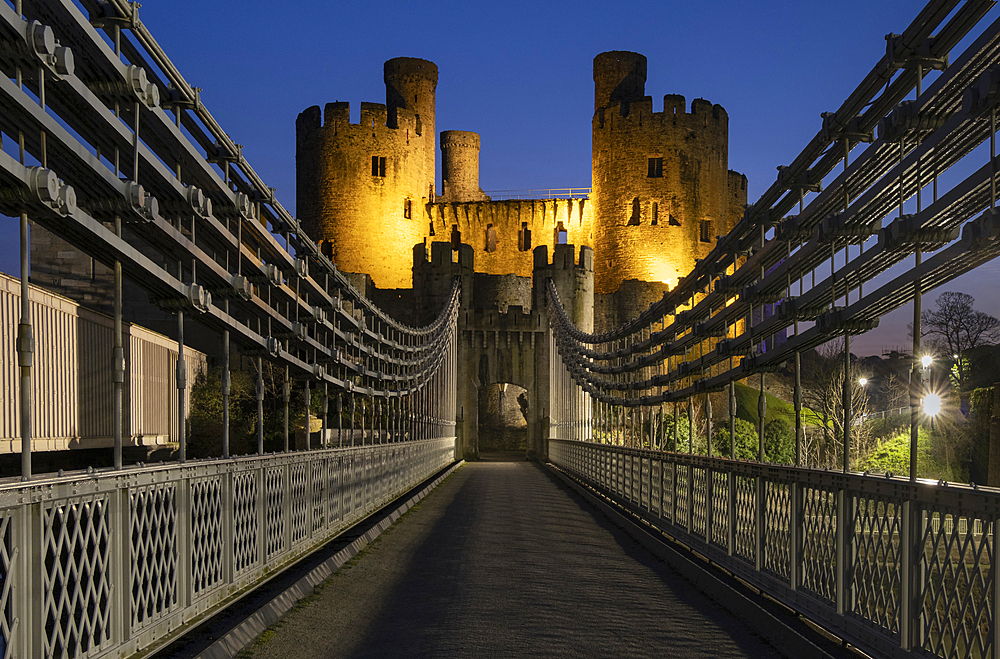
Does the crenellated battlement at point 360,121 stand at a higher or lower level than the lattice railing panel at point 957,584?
higher

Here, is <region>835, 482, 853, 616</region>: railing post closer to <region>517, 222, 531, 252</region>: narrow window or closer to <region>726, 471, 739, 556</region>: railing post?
<region>726, 471, 739, 556</region>: railing post

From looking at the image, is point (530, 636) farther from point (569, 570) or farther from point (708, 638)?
point (569, 570)

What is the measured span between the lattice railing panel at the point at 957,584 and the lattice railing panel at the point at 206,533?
3436 millimetres

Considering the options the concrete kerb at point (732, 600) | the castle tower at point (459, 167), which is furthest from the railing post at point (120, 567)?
the castle tower at point (459, 167)

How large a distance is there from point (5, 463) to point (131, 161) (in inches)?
419

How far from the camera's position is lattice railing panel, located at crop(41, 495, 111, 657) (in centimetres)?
343

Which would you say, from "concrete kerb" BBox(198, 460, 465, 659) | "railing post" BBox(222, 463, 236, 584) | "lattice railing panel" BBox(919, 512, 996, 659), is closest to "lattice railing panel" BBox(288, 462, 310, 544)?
"concrete kerb" BBox(198, 460, 465, 659)

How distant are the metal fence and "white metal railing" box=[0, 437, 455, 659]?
3.14 m

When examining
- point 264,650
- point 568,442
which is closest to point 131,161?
point 264,650

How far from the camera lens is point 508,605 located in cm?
601

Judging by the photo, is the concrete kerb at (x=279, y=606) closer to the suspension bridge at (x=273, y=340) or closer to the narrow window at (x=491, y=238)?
the suspension bridge at (x=273, y=340)

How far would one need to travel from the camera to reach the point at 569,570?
7492 millimetres

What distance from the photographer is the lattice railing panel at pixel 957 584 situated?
345 centimetres

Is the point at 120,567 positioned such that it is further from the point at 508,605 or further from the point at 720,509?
the point at 720,509
